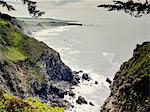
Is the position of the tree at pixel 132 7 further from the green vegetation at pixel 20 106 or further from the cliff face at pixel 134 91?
the cliff face at pixel 134 91

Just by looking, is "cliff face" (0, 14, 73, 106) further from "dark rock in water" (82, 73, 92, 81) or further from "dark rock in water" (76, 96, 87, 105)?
"dark rock in water" (82, 73, 92, 81)

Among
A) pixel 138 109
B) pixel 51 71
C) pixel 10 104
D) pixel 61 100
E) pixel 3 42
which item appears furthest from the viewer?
pixel 51 71

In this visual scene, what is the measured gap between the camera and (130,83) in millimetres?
45969

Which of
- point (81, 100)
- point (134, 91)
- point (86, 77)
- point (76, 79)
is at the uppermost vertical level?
point (134, 91)

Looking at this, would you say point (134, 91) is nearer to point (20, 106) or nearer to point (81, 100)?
point (20, 106)

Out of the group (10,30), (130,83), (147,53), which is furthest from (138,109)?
(10,30)

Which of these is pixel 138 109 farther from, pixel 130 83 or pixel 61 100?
pixel 61 100

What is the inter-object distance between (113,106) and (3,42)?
96.7 meters

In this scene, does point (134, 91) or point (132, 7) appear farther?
point (134, 91)

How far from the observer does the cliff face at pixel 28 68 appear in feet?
367

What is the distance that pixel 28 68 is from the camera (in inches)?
5044

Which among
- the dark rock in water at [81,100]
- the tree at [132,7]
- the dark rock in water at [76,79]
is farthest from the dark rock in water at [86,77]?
the tree at [132,7]

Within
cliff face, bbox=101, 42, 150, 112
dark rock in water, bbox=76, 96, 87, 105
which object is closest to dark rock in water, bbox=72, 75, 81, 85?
dark rock in water, bbox=76, 96, 87, 105

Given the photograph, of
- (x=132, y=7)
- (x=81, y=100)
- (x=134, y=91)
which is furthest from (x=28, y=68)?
(x=132, y=7)
